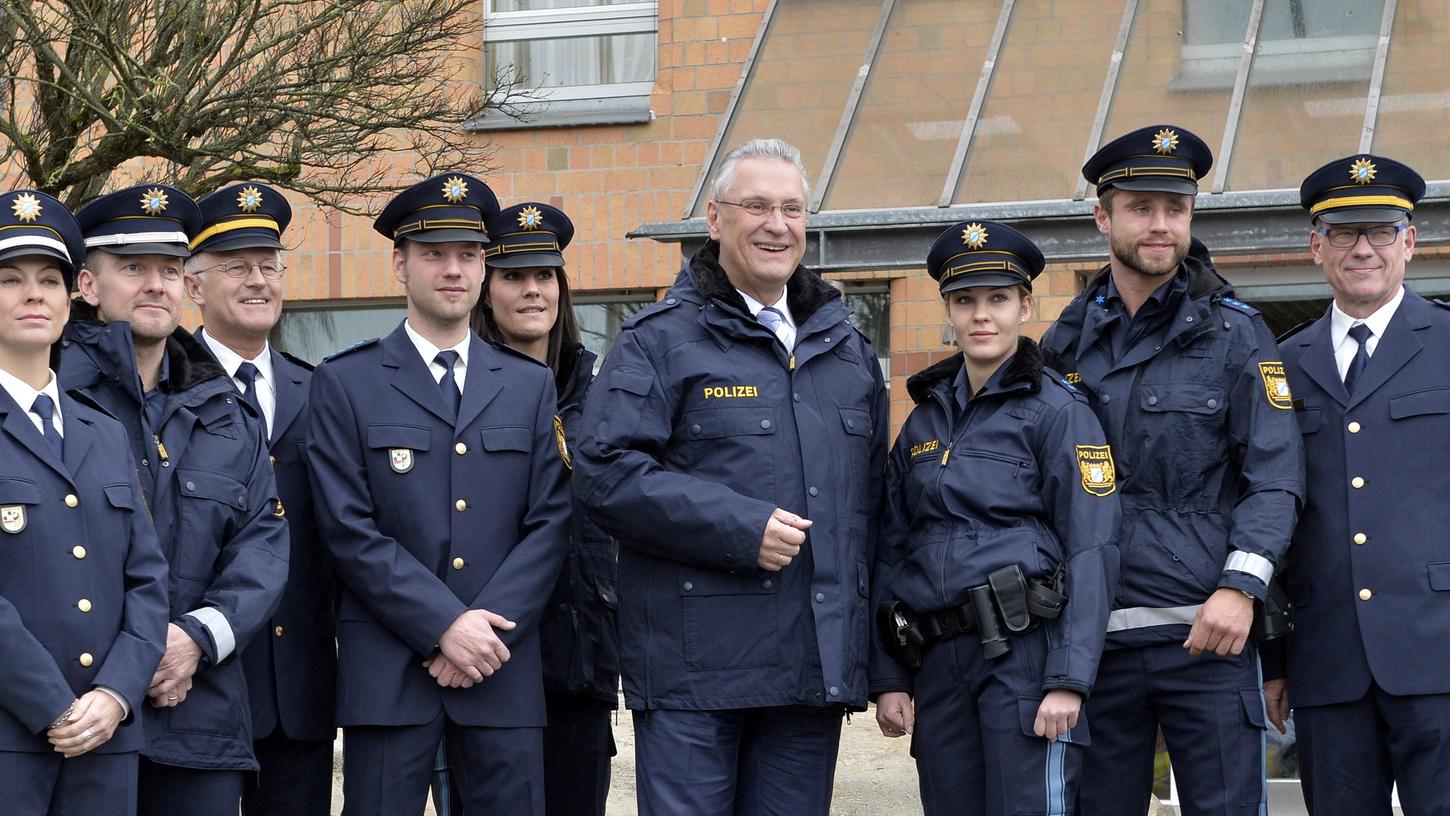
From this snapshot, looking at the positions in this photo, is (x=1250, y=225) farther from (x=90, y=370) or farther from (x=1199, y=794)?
(x=90, y=370)

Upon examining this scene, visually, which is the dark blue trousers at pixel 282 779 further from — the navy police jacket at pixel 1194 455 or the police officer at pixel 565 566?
the navy police jacket at pixel 1194 455

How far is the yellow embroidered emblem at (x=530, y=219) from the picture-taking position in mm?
5402

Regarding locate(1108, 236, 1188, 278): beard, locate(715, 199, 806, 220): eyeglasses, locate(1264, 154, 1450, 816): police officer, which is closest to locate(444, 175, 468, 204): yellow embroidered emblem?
locate(715, 199, 806, 220): eyeglasses

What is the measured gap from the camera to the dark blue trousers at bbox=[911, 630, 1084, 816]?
4195 millimetres

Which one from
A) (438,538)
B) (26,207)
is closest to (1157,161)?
(438,538)

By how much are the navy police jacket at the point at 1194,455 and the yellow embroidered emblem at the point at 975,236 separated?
47cm

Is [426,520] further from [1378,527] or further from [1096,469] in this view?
[1378,527]

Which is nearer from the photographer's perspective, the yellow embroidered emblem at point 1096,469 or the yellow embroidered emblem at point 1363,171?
the yellow embroidered emblem at point 1096,469

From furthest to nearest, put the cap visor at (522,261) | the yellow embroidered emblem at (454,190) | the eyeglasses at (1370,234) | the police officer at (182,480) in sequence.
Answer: the cap visor at (522,261) → the yellow embroidered emblem at (454,190) → the eyeglasses at (1370,234) → the police officer at (182,480)

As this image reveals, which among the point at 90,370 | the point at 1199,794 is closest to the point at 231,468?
the point at 90,370

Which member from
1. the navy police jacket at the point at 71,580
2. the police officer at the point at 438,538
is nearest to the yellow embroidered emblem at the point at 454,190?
the police officer at the point at 438,538

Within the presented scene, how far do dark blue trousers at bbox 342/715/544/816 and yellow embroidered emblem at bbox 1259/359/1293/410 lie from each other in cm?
207

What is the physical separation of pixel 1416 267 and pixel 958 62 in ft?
6.86

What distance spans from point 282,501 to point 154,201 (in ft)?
2.82
